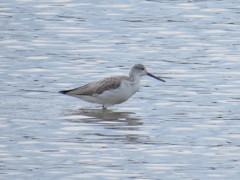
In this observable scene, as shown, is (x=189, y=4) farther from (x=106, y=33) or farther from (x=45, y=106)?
(x=45, y=106)

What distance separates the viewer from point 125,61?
20.1m

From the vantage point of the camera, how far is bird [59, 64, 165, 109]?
640 inches

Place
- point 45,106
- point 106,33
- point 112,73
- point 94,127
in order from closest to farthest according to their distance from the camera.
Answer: point 94,127 < point 45,106 < point 112,73 < point 106,33

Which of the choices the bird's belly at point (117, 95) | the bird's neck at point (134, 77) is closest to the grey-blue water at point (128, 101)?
the bird's belly at point (117, 95)

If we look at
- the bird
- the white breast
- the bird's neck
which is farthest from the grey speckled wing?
the bird's neck

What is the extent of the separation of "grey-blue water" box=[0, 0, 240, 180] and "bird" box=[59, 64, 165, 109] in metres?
0.24

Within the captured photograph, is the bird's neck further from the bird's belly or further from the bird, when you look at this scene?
the bird's belly

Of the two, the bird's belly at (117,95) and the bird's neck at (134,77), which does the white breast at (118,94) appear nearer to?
the bird's belly at (117,95)

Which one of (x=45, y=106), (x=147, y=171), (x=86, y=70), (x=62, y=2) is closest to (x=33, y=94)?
(x=45, y=106)

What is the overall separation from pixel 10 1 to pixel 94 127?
531 inches

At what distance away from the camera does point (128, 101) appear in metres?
17.1

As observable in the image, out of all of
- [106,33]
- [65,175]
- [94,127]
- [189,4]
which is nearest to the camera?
[65,175]

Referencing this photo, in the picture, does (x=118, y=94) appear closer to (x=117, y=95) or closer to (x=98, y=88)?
(x=117, y=95)

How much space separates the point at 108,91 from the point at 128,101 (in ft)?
3.05
